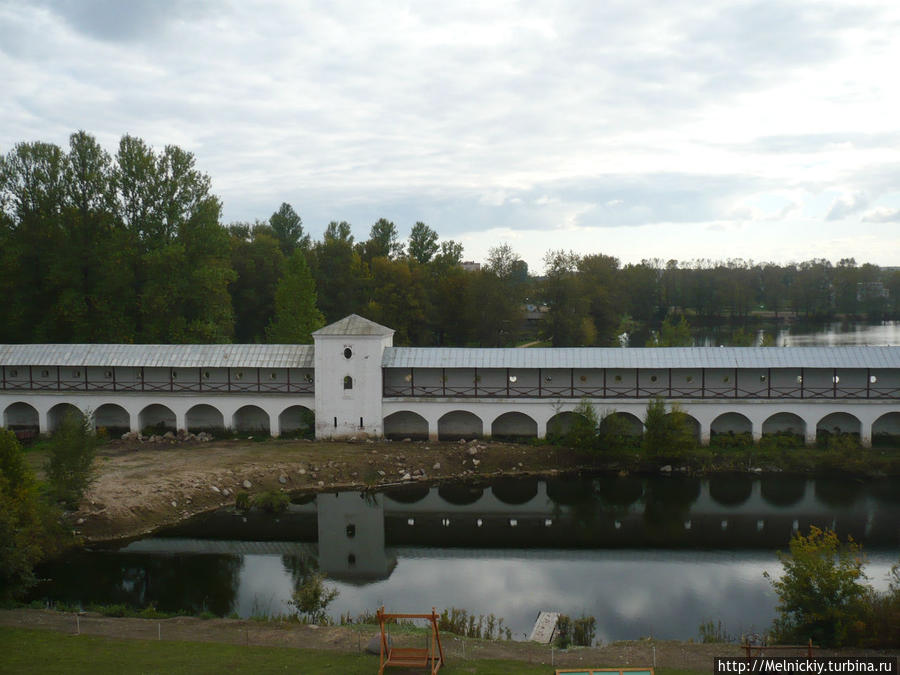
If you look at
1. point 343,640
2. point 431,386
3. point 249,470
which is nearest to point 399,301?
point 431,386

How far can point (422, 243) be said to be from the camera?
68125mm

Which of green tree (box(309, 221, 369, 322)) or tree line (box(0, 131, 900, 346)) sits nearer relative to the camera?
tree line (box(0, 131, 900, 346))

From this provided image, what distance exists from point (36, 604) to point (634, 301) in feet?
237

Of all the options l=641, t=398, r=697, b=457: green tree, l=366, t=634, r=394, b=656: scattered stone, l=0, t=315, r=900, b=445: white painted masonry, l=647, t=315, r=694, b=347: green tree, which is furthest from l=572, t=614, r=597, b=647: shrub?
l=647, t=315, r=694, b=347: green tree

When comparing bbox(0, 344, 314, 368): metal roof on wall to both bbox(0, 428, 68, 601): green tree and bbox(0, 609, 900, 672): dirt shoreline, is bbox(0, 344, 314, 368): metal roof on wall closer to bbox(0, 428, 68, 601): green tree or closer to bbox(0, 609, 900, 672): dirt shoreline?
bbox(0, 428, 68, 601): green tree

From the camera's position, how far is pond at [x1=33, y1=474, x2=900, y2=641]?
16.7m

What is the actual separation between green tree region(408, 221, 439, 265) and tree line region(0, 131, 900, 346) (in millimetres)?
4671

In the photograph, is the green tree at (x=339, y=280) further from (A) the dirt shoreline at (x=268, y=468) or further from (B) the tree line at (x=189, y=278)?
(A) the dirt shoreline at (x=268, y=468)

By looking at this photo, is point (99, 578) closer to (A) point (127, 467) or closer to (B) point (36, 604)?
(B) point (36, 604)

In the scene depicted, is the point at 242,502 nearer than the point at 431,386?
Yes

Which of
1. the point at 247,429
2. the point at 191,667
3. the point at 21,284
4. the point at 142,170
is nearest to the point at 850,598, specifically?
the point at 191,667

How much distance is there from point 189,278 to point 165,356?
27.1ft

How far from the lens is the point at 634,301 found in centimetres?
8131

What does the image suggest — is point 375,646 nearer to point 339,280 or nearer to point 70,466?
point 70,466
